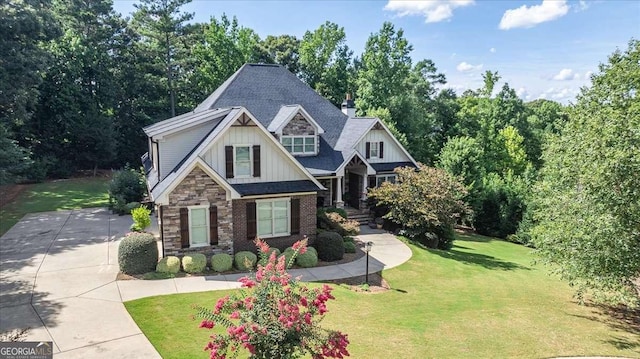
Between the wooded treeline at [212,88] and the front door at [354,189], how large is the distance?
682cm

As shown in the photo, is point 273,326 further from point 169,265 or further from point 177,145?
point 177,145

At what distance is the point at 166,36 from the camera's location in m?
49.6

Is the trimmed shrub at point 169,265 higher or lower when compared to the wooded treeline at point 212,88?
lower

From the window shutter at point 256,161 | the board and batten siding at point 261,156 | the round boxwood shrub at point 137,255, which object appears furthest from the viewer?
the window shutter at point 256,161

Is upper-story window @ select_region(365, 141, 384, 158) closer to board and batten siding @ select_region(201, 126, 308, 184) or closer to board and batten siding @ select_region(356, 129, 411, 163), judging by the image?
board and batten siding @ select_region(356, 129, 411, 163)

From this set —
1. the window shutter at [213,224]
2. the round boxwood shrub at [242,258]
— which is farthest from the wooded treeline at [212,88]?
the window shutter at [213,224]

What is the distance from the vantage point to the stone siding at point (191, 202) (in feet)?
55.0

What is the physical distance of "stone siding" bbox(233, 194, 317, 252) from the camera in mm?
18375

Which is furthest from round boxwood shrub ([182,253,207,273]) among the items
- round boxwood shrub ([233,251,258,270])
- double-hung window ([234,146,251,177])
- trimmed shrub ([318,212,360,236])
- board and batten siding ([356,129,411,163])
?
board and batten siding ([356,129,411,163])

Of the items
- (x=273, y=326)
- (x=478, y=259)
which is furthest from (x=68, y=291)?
(x=478, y=259)

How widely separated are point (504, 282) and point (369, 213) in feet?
35.2

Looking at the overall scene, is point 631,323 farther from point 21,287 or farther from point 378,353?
point 21,287

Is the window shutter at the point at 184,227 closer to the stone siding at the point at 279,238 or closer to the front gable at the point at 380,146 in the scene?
the stone siding at the point at 279,238

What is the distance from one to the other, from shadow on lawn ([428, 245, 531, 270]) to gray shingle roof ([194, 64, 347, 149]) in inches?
394
